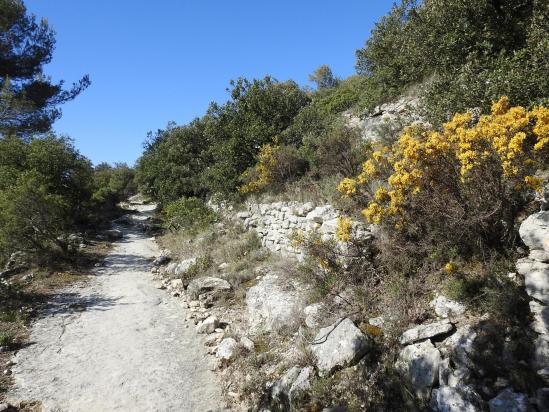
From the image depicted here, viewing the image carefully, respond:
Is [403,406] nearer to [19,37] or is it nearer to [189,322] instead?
[189,322]

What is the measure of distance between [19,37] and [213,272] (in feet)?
46.9

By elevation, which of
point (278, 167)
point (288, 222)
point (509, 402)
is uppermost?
point (278, 167)

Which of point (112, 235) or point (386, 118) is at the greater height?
point (112, 235)

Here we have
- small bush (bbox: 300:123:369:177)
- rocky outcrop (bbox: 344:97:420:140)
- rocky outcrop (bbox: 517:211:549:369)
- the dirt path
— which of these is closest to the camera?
rocky outcrop (bbox: 517:211:549:369)

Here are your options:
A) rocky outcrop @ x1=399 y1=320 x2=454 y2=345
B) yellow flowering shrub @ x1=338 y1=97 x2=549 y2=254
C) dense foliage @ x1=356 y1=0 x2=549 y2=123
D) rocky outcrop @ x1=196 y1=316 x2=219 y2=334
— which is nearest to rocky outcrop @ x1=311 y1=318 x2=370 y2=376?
rocky outcrop @ x1=399 y1=320 x2=454 y2=345

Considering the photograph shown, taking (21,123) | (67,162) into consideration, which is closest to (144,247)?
(67,162)

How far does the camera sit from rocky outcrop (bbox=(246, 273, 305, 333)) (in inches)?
260

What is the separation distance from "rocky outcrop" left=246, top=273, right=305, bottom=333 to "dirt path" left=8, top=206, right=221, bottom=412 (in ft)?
4.30

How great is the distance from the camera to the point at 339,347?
501cm

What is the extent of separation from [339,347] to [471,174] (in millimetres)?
3132

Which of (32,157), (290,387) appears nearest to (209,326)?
(290,387)

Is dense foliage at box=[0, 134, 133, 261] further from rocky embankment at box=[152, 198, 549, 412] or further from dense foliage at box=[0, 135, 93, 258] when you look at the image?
rocky embankment at box=[152, 198, 549, 412]

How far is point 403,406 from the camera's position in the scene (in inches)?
160

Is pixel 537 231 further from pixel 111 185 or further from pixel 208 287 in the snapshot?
pixel 111 185
